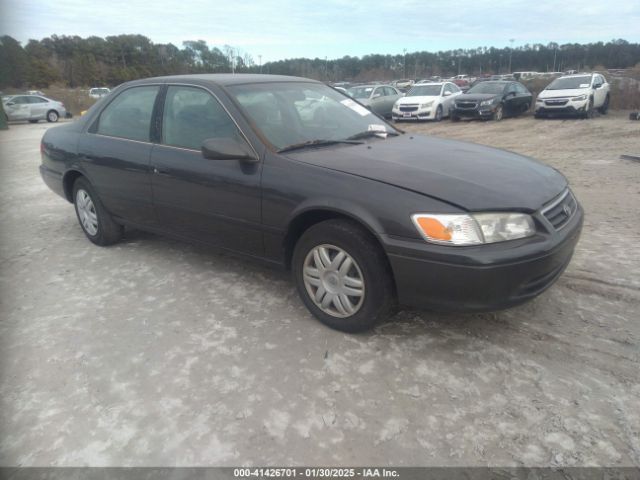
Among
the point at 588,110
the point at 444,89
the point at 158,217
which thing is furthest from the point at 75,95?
the point at 158,217

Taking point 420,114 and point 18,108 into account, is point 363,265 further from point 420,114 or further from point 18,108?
point 18,108

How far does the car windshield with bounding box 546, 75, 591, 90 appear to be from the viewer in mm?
15672

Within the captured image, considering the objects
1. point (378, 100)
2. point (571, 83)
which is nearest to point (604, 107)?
point (571, 83)

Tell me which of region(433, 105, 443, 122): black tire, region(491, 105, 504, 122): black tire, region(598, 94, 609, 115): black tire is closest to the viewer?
region(491, 105, 504, 122): black tire

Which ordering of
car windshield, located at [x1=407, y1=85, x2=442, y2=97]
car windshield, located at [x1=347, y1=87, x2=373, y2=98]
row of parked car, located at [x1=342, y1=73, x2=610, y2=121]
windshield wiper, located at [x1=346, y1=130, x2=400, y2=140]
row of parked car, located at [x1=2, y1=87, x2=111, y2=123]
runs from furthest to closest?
row of parked car, located at [x1=2, y1=87, x2=111, y2=123] → car windshield, located at [x1=347, y1=87, x2=373, y2=98] → car windshield, located at [x1=407, y1=85, x2=442, y2=97] → row of parked car, located at [x1=342, y1=73, x2=610, y2=121] → windshield wiper, located at [x1=346, y1=130, x2=400, y2=140]

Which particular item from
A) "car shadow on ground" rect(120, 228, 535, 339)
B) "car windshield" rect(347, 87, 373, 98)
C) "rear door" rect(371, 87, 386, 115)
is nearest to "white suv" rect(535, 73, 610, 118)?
"rear door" rect(371, 87, 386, 115)

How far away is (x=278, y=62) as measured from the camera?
6762cm

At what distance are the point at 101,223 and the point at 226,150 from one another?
2.22 metres

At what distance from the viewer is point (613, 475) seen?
6.11ft

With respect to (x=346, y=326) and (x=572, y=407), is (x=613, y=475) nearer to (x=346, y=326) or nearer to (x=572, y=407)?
(x=572, y=407)

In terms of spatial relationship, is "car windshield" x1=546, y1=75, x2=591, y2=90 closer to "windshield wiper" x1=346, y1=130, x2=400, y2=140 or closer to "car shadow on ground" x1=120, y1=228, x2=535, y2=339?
"windshield wiper" x1=346, y1=130, x2=400, y2=140

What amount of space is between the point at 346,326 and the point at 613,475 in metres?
1.51

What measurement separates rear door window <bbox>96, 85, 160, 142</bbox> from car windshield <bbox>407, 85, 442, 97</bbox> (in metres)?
14.8

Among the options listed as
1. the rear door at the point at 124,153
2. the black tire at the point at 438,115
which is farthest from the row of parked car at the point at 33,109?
the rear door at the point at 124,153
